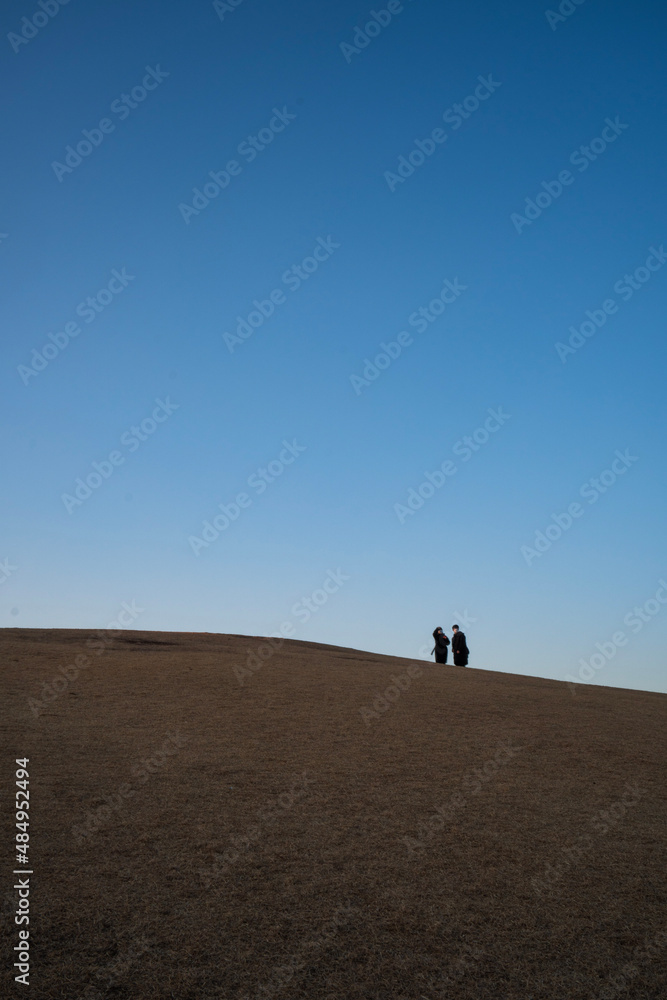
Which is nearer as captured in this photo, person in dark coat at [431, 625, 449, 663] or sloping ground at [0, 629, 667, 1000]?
sloping ground at [0, 629, 667, 1000]

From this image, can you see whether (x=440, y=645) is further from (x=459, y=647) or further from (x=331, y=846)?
(x=331, y=846)

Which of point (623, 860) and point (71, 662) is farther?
point (71, 662)

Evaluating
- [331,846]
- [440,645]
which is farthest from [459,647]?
[331,846]

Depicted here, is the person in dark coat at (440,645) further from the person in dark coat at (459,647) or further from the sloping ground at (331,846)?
the sloping ground at (331,846)

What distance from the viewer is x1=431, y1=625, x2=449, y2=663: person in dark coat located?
3108 cm

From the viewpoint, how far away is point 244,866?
32.3 feet

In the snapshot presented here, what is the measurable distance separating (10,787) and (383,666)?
50.0 ft

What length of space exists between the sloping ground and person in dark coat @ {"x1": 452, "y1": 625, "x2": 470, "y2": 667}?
38.5ft

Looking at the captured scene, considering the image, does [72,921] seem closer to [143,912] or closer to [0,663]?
[143,912]

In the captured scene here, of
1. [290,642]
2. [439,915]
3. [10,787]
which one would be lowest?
[439,915]

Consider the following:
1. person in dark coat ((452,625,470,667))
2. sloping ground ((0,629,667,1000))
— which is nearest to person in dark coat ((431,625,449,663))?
person in dark coat ((452,625,470,667))

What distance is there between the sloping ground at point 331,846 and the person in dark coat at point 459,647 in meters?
11.7

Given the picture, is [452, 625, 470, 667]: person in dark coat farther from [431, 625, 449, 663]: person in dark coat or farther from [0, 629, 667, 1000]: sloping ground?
[0, 629, 667, 1000]: sloping ground

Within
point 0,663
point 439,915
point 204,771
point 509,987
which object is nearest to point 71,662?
point 0,663
